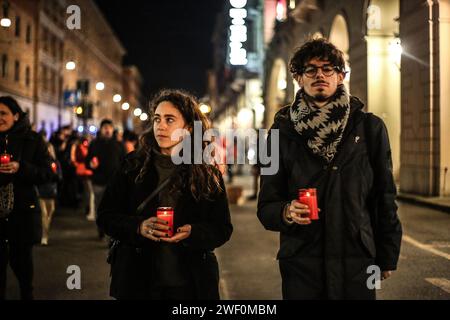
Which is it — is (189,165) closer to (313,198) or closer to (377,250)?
(313,198)

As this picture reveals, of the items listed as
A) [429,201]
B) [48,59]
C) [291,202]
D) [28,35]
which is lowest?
[429,201]

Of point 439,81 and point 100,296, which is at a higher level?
point 439,81

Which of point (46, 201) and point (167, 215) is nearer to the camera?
point (167, 215)

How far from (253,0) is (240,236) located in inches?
1593

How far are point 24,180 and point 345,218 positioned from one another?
3.30 meters

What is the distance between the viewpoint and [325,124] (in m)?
3.07

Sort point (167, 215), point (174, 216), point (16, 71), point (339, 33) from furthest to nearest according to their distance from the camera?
point (16, 71), point (339, 33), point (174, 216), point (167, 215)

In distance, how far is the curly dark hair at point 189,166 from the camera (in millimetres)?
3445

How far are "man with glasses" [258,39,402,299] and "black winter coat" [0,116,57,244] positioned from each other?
287 centimetres

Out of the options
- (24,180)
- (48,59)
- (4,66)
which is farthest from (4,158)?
(48,59)

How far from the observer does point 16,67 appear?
43969 mm

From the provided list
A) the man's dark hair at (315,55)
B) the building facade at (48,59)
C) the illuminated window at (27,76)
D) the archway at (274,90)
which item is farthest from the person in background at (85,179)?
the illuminated window at (27,76)

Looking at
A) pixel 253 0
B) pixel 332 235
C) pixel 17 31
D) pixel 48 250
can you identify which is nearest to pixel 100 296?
pixel 48 250

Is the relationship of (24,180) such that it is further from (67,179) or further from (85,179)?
(67,179)
